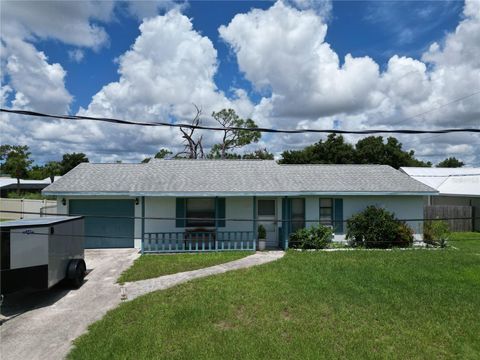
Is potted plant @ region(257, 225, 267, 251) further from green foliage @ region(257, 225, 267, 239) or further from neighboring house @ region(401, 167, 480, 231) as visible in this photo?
neighboring house @ region(401, 167, 480, 231)

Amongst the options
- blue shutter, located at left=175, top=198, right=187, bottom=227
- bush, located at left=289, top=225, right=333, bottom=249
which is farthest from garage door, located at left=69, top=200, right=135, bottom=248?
bush, located at left=289, top=225, right=333, bottom=249

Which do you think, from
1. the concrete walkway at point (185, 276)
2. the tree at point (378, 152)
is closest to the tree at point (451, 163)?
the tree at point (378, 152)

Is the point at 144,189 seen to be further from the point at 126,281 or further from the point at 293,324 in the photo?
the point at 293,324

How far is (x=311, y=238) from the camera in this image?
15953 mm

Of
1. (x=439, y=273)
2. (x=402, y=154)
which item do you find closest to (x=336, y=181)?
(x=439, y=273)

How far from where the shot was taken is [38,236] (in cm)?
893

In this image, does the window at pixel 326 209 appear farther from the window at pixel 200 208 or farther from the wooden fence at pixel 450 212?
the wooden fence at pixel 450 212

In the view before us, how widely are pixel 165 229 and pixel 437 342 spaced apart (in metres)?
12.0

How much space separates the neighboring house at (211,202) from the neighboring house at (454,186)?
890 cm

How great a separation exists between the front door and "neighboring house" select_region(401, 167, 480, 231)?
13.3 metres

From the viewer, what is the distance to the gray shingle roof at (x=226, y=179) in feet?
53.3

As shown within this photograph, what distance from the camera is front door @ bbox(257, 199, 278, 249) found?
1716 cm

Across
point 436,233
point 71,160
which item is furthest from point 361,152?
point 71,160

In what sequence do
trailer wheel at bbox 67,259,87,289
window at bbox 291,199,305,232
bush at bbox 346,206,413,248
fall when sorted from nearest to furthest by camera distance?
trailer wheel at bbox 67,259,87,289, bush at bbox 346,206,413,248, window at bbox 291,199,305,232
